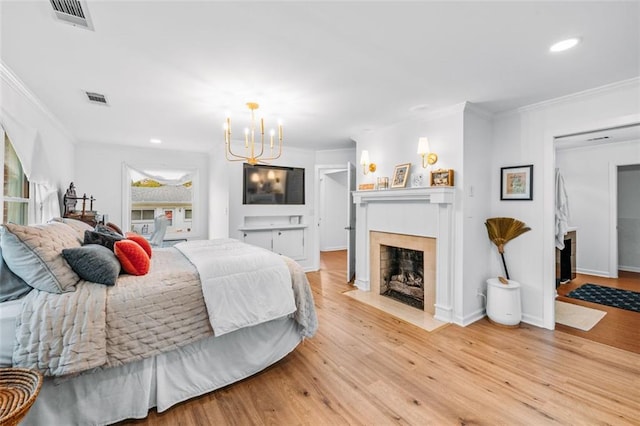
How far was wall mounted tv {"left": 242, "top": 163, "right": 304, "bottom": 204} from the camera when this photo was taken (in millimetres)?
4793

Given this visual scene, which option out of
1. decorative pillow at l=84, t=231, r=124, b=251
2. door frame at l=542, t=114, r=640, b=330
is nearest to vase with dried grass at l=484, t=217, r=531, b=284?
door frame at l=542, t=114, r=640, b=330

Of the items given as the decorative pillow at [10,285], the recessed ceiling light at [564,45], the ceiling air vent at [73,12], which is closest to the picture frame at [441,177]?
the recessed ceiling light at [564,45]

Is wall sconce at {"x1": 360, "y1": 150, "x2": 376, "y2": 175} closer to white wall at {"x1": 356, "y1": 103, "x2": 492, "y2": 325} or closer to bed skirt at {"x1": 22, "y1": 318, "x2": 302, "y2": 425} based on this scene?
white wall at {"x1": 356, "y1": 103, "x2": 492, "y2": 325}

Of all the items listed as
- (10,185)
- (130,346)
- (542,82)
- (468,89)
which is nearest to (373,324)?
(130,346)

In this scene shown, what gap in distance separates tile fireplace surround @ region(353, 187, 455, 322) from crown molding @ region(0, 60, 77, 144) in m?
3.60

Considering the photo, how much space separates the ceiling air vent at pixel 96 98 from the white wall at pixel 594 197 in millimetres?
6870

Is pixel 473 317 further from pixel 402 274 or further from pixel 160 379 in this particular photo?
pixel 160 379

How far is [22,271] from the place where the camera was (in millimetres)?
1521

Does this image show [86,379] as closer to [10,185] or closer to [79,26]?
[79,26]

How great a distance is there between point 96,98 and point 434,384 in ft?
12.9

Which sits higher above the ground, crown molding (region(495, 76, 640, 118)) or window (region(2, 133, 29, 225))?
crown molding (region(495, 76, 640, 118))

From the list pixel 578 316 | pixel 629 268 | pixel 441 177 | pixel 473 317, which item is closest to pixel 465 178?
pixel 441 177

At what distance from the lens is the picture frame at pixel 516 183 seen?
3.01 meters

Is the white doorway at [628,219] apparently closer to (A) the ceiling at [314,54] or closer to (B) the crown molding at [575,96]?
(B) the crown molding at [575,96]
